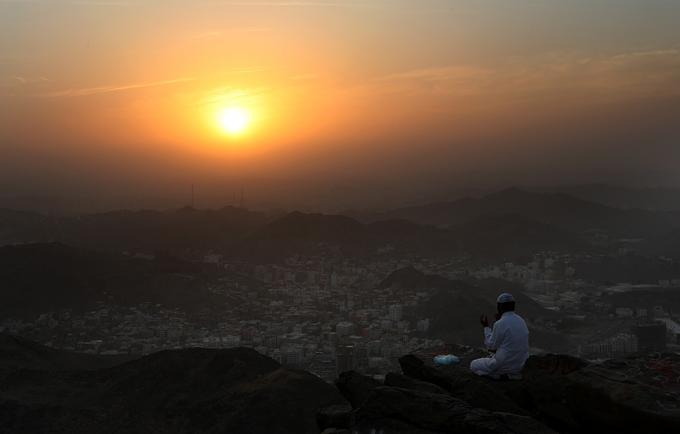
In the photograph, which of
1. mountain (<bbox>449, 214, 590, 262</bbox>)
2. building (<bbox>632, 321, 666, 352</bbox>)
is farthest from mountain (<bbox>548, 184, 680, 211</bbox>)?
building (<bbox>632, 321, 666, 352</bbox>)

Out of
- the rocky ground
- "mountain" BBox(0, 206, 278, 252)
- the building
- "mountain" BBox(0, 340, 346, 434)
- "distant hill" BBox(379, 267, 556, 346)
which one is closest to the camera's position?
the rocky ground

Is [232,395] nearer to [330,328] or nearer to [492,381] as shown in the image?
[492,381]

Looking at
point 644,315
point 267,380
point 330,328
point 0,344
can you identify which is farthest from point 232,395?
point 644,315

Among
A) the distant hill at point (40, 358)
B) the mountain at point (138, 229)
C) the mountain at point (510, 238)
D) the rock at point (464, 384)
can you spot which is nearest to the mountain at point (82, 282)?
the mountain at point (138, 229)

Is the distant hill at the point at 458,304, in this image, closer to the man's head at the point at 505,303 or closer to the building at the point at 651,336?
the building at the point at 651,336

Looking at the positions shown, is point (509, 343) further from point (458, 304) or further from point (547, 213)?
point (547, 213)

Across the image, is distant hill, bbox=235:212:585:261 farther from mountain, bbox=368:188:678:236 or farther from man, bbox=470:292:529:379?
man, bbox=470:292:529:379
